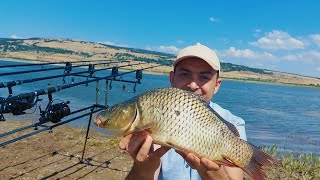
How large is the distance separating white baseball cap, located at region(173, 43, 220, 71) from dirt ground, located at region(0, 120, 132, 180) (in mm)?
4493

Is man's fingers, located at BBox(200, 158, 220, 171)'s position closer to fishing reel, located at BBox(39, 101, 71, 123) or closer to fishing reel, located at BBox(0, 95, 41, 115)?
fishing reel, located at BBox(0, 95, 41, 115)

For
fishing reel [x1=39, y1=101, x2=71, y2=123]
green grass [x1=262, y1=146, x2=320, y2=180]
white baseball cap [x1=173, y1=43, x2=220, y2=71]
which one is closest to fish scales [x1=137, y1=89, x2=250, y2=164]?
white baseball cap [x1=173, y1=43, x2=220, y2=71]

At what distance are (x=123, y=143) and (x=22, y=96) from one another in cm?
218

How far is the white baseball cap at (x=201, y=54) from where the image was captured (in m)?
3.18

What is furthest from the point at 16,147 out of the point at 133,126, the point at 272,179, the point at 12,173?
the point at 133,126

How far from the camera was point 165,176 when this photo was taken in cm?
306

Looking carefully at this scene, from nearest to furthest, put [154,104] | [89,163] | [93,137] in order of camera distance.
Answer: [154,104], [89,163], [93,137]

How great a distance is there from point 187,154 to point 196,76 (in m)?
0.99

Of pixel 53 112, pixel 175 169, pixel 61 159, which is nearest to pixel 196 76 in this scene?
pixel 175 169

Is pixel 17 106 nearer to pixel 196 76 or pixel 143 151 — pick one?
pixel 196 76

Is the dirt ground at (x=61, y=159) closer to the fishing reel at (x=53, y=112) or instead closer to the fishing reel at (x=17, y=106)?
the fishing reel at (x=53, y=112)

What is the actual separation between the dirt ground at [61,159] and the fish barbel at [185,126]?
489 centimetres

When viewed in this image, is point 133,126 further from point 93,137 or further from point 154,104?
point 93,137

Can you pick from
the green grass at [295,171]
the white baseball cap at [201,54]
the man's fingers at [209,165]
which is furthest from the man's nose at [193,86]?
the green grass at [295,171]
